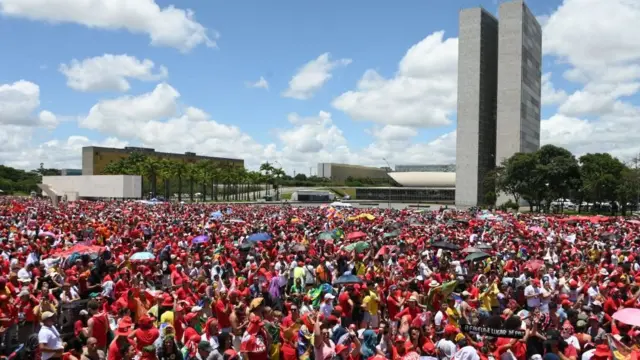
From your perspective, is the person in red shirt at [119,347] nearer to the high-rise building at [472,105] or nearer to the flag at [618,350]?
the flag at [618,350]

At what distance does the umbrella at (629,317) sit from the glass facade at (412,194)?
127 m

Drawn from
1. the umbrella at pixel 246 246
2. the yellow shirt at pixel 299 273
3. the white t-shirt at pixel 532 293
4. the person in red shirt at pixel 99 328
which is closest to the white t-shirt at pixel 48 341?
the person in red shirt at pixel 99 328

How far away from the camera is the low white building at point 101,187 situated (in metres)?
86.4

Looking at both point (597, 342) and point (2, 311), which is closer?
point (597, 342)

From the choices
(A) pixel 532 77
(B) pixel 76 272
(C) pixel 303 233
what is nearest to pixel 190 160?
(A) pixel 532 77

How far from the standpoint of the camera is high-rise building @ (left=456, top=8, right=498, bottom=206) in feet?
332

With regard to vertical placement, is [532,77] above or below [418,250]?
above

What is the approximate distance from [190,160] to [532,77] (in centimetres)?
10090

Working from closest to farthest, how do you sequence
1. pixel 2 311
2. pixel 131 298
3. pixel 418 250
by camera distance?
pixel 2 311
pixel 131 298
pixel 418 250

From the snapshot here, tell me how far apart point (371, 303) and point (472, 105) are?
96.7m

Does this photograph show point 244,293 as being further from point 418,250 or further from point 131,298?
point 418,250

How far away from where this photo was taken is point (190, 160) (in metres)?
170

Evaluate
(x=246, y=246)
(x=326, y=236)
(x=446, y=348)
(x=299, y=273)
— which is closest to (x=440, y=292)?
(x=446, y=348)

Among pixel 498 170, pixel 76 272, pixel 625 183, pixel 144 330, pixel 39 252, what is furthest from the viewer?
pixel 498 170
